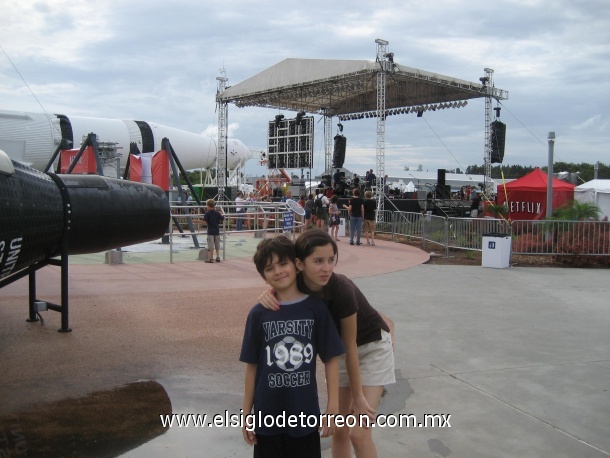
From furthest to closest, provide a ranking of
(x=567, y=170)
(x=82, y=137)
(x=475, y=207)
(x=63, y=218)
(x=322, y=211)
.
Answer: (x=567, y=170), (x=82, y=137), (x=475, y=207), (x=322, y=211), (x=63, y=218)

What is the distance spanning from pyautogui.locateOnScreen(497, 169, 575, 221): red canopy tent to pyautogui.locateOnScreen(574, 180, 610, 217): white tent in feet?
1.41

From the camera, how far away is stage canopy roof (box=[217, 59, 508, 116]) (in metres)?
22.9

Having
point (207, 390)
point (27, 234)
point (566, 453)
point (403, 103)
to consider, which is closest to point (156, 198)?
point (27, 234)

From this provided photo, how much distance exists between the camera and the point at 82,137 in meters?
27.3

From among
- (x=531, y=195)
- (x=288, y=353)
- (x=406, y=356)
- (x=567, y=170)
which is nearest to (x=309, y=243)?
(x=288, y=353)

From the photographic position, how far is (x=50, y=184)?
5699 millimetres

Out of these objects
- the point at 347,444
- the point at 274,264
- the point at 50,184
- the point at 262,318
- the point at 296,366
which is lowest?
the point at 347,444

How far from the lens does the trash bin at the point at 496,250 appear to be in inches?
498

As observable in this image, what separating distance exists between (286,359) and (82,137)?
2736cm

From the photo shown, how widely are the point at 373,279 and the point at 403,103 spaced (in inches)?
871

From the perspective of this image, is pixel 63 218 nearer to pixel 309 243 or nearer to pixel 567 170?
pixel 309 243

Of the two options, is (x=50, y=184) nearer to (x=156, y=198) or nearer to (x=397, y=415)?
(x=156, y=198)

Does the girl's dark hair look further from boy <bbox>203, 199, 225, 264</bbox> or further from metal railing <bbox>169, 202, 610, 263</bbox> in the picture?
boy <bbox>203, 199, 225, 264</bbox>

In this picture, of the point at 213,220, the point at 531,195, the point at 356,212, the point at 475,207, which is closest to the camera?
the point at 213,220
